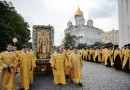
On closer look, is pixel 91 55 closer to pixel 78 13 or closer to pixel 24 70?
pixel 24 70

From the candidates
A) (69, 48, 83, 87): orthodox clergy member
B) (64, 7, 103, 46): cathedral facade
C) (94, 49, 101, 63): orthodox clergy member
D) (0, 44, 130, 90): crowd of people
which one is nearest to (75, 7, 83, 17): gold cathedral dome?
(64, 7, 103, 46): cathedral facade

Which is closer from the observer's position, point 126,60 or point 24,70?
point 24,70

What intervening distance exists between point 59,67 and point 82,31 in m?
118

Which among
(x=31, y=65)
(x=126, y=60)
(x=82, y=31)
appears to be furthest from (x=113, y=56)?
(x=82, y=31)

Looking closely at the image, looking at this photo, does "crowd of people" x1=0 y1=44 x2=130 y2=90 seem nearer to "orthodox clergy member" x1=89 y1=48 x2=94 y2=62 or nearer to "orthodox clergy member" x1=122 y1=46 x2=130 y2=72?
"orthodox clergy member" x1=122 y1=46 x2=130 y2=72

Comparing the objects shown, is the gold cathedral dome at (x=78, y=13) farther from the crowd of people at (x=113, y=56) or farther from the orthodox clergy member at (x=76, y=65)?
the orthodox clergy member at (x=76, y=65)

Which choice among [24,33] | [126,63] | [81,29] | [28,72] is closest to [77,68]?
[28,72]

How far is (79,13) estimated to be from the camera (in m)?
122

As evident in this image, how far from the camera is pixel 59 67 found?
47.5 feet

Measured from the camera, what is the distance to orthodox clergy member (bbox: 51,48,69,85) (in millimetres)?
14297

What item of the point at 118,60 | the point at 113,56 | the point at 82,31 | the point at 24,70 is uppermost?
the point at 82,31

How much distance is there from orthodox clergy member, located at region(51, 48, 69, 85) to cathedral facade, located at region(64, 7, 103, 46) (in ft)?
355

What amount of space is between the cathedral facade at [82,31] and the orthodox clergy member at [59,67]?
108m

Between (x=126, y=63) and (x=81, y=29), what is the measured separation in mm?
110701
